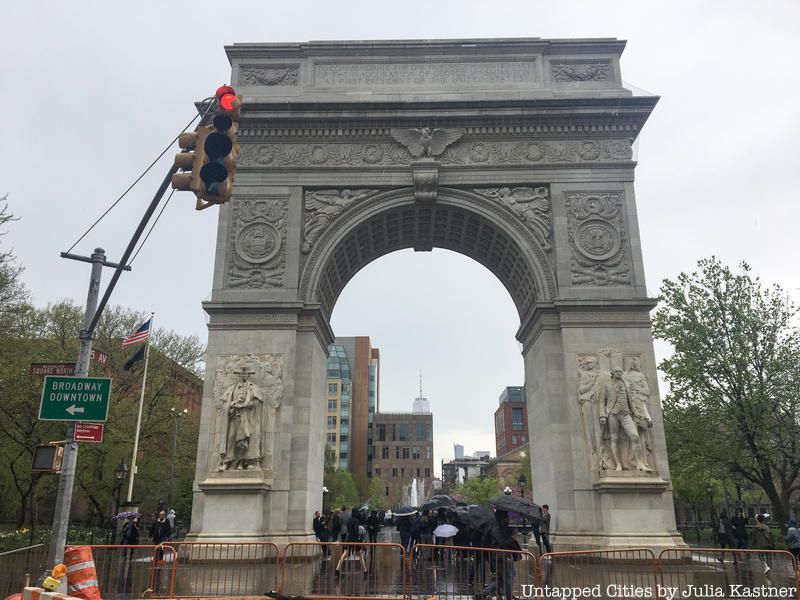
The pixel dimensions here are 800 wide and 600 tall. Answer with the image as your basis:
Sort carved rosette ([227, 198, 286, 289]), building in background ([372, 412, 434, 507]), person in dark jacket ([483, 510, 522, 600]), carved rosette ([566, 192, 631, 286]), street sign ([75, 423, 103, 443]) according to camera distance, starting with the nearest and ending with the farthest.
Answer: street sign ([75, 423, 103, 443]) < person in dark jacket ([483, 510, 522, 600]) < carved rosette ([566, 192, 631, 286]) < carved rosette ([227, 198, 286, 289]) < building in background ([372, 412, 434, 507])

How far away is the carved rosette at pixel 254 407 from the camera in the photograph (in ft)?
A: 64.1

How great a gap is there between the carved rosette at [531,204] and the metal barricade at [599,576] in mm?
10444

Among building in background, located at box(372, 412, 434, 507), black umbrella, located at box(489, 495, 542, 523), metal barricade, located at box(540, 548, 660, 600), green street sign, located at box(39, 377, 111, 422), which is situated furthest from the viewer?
building in background, located at box(372, 412, 434, 507)

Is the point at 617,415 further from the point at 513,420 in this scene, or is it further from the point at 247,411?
the point at 513,420

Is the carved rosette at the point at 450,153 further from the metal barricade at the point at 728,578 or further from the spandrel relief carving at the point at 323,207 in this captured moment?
the metal barricade at the point at 728,578

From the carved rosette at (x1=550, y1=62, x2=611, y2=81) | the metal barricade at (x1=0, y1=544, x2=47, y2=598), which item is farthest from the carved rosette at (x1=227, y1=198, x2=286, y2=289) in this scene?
the carved rosette at (x1=550, y1=62, x2=611, y2=81)

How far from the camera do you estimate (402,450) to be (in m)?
113

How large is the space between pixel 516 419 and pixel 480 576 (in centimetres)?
11113

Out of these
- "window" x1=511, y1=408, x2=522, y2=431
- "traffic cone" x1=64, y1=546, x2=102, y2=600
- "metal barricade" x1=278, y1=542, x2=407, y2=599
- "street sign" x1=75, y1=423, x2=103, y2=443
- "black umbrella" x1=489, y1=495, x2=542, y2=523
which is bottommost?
"metal barricade" x1=278, y1=542, x2=407, y2=599

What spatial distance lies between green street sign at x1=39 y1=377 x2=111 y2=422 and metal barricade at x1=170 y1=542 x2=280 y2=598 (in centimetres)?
339

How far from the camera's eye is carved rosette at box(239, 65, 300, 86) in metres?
24.2

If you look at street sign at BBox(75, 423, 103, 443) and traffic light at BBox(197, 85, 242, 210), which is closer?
traffic light at BBox(197, 85, 242, 210)

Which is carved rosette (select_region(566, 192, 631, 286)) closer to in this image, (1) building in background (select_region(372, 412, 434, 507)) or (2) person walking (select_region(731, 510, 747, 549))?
(2) person walking (select_region(731, 510, 747, 549))

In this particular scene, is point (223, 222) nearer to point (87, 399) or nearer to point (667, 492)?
point (87, 399)
